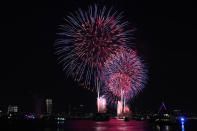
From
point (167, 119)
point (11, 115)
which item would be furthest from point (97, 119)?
point (167, 119)

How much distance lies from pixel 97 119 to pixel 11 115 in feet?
175

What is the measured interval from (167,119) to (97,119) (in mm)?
76076

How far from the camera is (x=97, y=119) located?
643 ft

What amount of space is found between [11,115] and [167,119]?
350 feet

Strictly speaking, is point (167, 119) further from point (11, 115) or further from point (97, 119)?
point (11, 115)

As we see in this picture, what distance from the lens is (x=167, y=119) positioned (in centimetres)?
12662

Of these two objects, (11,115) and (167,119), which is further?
(11,115)

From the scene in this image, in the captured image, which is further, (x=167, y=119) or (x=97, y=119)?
(x=97, y=119)

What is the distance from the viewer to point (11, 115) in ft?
638
